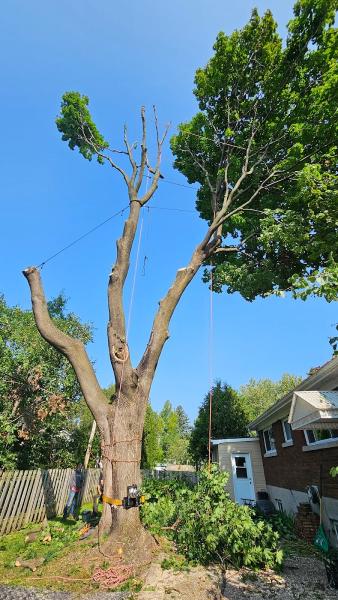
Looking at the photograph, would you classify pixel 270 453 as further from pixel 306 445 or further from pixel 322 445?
pixel 322 445

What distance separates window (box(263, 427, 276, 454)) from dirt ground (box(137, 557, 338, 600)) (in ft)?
28.9

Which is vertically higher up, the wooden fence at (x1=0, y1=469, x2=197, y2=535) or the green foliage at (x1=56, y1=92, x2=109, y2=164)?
the green foliage at (x1=56, y1=92, x2=109, y2=164)

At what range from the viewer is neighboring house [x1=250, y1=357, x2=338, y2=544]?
5.20m

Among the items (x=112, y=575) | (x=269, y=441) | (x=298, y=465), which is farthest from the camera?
(x=269, y=441)

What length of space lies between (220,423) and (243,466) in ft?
19.9

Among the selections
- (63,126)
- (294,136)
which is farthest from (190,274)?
(63,126)

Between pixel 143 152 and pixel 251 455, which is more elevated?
pixel 143 152

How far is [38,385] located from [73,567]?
7.30m

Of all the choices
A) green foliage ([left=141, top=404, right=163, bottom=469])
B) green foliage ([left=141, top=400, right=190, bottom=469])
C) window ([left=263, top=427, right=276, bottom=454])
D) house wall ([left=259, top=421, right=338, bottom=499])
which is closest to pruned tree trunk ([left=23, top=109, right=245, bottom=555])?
house wall ([left=259, top=421, right=338, bottom=499])

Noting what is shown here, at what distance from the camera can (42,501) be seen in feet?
32.5

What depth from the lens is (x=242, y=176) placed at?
29.6 feet

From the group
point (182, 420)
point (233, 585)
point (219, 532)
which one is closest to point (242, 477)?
point (219, 532)

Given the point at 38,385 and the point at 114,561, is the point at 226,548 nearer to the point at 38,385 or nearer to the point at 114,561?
the point at 114,561

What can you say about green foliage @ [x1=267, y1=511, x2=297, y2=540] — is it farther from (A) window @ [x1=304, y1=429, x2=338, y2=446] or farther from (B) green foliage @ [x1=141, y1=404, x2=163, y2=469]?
(B) green foliage @ [x1=141, y1=404, x2=163, y2=469]
